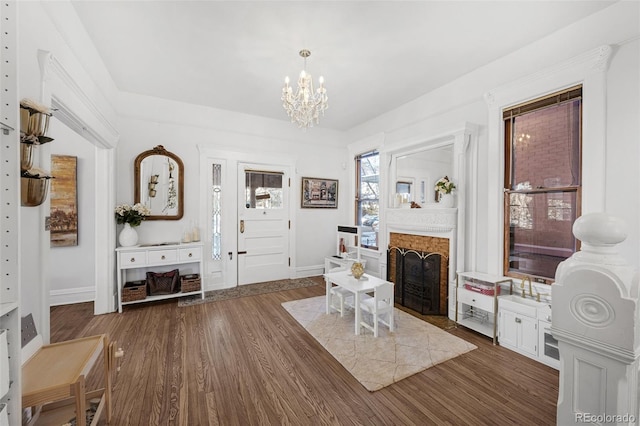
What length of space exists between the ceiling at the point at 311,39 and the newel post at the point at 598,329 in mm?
2119

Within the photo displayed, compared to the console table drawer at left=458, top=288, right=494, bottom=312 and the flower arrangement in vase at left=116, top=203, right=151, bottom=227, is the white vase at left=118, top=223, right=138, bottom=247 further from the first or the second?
the console table drawer at left=458, top=288, right=494, bottom=312

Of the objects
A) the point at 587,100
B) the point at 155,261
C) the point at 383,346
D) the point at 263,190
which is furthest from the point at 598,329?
the point at 263,190

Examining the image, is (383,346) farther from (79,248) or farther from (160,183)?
(79,248)

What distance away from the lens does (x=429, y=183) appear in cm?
372

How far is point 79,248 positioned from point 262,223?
266cm

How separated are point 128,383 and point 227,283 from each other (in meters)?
2.42

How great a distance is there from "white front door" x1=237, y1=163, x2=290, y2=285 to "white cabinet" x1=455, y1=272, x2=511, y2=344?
2.98 metres

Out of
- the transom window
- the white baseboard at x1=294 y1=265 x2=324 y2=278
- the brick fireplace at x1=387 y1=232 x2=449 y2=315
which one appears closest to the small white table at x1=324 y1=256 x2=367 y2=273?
the white baseboard at x1=294 y1=265 x2=324 y2=278

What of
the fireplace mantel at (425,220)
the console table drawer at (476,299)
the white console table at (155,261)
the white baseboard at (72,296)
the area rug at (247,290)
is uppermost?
the fireplace mantel at (425,220)

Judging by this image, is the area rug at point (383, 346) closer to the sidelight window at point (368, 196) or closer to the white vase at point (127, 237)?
the sidelight window at point (368, 196)

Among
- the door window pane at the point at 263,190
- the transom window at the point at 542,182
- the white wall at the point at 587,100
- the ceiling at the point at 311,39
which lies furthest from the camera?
the door window pane at the point at 263,190

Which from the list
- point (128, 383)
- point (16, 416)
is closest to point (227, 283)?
point (128, 383)

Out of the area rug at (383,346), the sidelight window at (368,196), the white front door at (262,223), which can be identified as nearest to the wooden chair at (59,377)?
the area rug at (383,346)

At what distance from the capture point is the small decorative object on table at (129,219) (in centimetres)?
361
